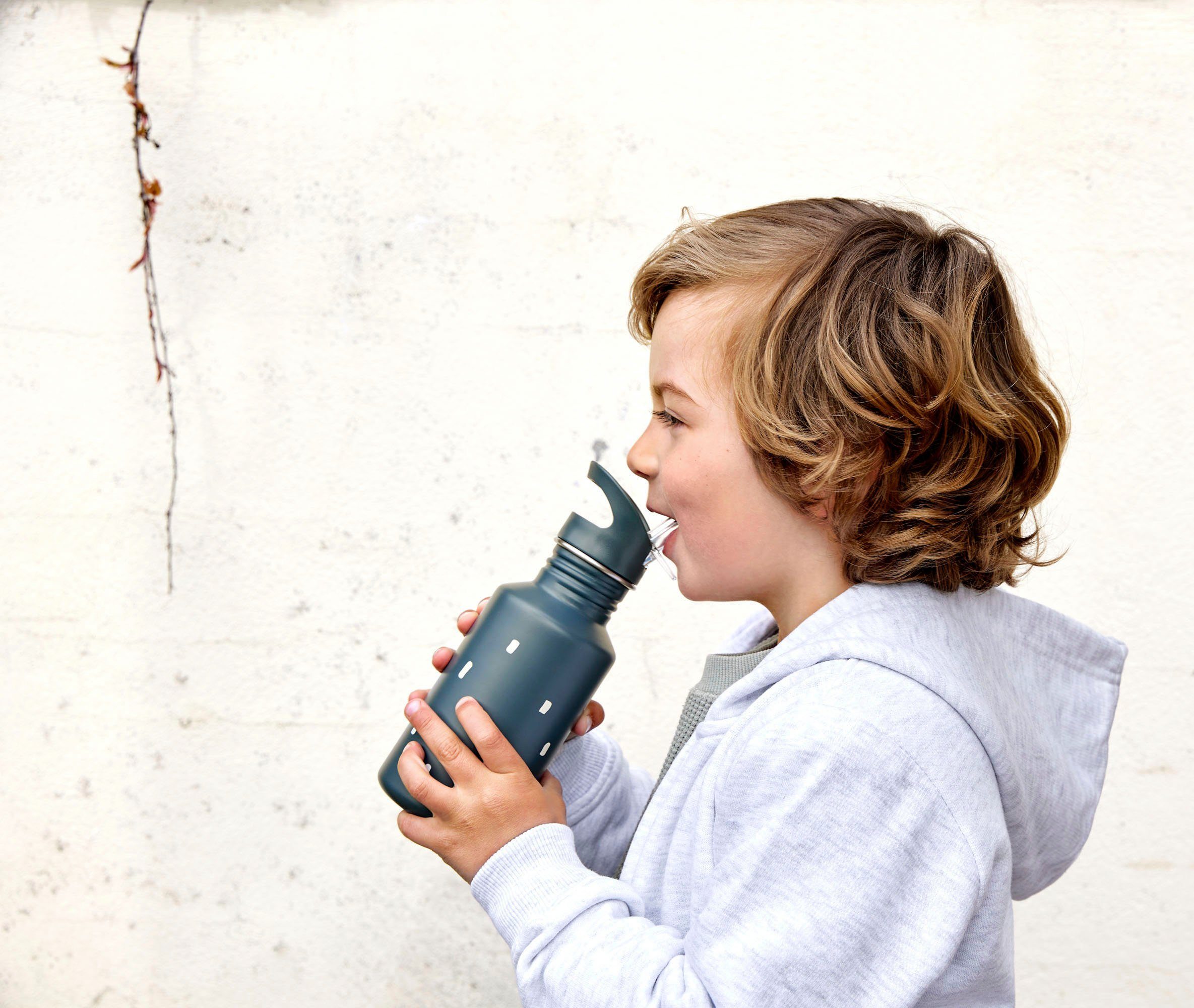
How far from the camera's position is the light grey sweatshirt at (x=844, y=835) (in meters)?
0.43

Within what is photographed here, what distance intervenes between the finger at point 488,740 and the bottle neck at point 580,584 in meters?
0.08

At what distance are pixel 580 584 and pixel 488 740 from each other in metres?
0.10

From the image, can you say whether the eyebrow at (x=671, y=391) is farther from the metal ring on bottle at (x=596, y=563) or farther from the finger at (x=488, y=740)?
the finger at (x=488, y=740)

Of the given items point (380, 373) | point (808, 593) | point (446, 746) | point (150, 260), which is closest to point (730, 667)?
point (808, 593)

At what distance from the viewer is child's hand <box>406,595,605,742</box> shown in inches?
24.9

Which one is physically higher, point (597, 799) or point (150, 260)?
point (150, 260)

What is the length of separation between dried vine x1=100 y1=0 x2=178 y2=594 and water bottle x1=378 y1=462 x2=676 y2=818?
626 millimetres

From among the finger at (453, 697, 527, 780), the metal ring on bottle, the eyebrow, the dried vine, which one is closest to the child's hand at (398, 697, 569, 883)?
the finger at (453, 697, 527, 780)

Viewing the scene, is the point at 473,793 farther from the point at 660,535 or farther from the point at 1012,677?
the point at 1012,677

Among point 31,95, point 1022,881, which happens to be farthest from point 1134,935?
point 31,95

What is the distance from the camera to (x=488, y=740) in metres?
0.54

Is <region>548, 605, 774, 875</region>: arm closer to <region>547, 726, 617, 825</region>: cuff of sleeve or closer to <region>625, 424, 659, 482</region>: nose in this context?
<region>547, 726, 617, 825</region>: cuff of sleeve

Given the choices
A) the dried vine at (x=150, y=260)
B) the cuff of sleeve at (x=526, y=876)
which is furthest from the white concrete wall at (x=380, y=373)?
the cuff of sleeve at (x=526, y=876)

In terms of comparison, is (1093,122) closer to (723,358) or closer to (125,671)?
(723,358)
